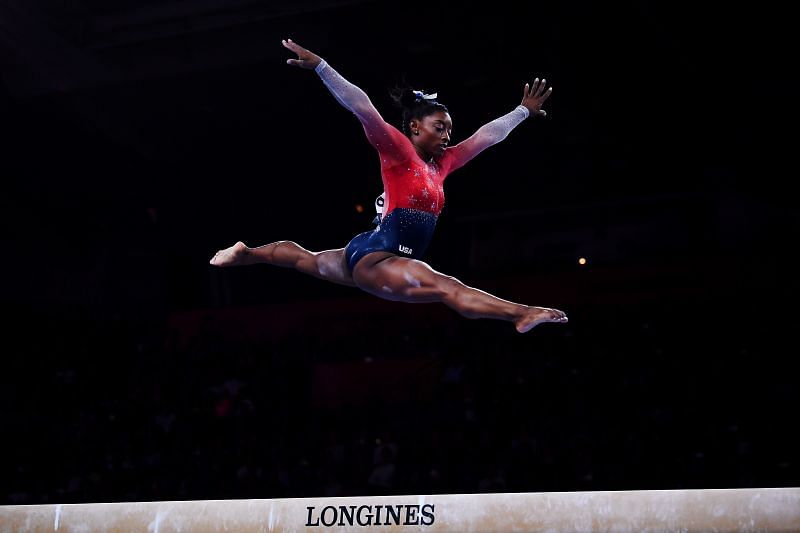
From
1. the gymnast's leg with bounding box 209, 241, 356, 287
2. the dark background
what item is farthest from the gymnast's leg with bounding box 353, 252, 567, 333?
the dark background

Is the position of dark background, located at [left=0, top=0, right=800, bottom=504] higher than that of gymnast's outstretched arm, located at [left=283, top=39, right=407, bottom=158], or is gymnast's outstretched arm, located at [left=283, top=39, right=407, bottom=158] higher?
dark background, located at [left=0, top=0, right=800, bottom=504]

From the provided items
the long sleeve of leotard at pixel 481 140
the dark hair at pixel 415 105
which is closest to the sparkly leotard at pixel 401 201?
the dark hair at pixel 415 105

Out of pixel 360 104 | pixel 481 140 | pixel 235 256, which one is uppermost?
pixel 481 140

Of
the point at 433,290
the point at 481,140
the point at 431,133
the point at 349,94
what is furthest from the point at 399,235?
the point at 481,140

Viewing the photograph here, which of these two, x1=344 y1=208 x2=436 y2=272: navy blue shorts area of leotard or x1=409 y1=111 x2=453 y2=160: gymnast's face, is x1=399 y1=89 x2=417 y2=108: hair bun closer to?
x1=409 y1=111 x2=453 y2=160: gymnast's face

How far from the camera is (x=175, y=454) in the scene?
9.98m

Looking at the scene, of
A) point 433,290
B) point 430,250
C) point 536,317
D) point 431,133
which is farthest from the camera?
point 430,250

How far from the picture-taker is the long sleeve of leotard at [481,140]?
4762 mm

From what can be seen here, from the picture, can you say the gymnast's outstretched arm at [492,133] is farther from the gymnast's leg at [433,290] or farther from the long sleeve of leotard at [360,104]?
the gymnast's leg at [433,290]

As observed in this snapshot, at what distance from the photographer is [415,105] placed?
4648mm

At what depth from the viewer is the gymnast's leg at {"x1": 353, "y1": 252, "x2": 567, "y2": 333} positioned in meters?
3.91

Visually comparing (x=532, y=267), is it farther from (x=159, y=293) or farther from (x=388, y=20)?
(x=159, y=293)

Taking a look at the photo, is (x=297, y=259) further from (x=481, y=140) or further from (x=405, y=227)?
(x=481, y=140)

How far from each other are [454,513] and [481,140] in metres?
2.12
